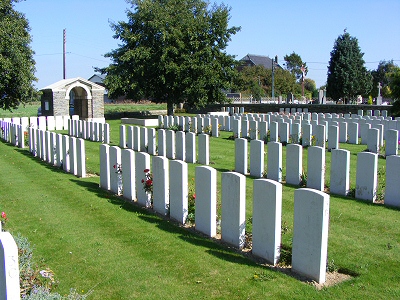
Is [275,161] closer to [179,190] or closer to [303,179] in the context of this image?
[303,179]

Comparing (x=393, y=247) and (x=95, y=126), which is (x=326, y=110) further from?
(x=393, y=247)

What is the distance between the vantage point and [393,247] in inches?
221

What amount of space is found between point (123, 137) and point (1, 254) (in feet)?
44.8

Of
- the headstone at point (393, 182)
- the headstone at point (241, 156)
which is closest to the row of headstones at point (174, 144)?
the headstone at point (241, 156)

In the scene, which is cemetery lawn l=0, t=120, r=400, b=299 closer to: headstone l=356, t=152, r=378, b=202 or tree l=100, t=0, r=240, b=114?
headstone l=356, t=152, r=378, b=202

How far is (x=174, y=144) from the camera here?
13.8 meters

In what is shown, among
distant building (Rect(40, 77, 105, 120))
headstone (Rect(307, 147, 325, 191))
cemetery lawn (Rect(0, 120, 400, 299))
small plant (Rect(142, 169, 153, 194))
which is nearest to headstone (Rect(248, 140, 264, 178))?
headstone (Rect(307, 147, 325, 191))

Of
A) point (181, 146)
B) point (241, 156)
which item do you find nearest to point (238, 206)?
point (241, 156)

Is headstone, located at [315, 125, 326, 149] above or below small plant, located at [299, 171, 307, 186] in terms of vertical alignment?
above

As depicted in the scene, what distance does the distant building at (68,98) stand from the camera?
3091cm

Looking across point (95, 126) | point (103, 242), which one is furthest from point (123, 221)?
point (95, 126)

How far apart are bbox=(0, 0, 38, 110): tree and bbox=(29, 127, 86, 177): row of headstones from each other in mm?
8711

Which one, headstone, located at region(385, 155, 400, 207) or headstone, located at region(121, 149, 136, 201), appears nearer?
headstone, located at region(385, 155, 400, 207)

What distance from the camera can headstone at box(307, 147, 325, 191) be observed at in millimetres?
8852
